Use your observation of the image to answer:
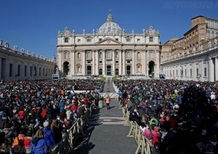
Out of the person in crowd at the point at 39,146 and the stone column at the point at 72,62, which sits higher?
the stone column at the point at 72,62

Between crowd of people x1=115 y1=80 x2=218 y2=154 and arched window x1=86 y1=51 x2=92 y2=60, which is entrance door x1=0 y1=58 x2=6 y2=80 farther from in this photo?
arched window x1=86 y1=51 x2=92 y2=60

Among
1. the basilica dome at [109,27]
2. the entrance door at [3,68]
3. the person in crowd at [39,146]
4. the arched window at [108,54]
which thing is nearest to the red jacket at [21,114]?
the person in crowd at [39,146]

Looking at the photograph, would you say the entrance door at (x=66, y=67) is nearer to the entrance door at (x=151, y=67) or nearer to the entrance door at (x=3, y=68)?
the entrance door at (x=151, y=67)

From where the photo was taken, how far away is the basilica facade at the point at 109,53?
97625 mm

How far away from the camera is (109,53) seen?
3858 inches

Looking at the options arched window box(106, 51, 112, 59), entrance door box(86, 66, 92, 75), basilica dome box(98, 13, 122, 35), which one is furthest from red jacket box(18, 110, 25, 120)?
basilica dome box(98, 13, 122, 35)

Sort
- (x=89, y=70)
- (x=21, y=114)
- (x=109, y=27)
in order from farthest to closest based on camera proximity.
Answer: (x=109, y=27), (x=89, y=70), (x=21, y=114)

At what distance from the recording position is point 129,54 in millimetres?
98938

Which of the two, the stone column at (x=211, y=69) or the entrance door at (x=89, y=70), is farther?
the entrance door at (x=89, y=70)

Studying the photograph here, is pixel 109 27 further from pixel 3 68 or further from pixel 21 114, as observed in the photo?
pixel 21 114

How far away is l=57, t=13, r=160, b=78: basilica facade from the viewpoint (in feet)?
320

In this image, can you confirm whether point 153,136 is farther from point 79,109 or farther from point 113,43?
point 113,43

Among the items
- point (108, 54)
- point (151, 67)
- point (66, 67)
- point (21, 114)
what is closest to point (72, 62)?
point (66, 67)

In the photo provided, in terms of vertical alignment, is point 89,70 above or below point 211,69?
above
